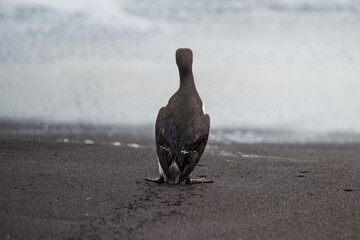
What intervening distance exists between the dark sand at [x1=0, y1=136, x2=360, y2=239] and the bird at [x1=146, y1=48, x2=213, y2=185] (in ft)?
0.69

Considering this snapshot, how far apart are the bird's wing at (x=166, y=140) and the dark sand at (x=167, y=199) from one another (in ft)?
1.08

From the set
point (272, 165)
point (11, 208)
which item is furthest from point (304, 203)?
point (11, 208)

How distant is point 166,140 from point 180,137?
16cm

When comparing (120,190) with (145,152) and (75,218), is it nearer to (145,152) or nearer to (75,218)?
(75,218)

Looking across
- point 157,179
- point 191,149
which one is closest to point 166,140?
point 191,149

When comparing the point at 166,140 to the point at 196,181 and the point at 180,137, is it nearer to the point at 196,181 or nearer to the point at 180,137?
the point at 180,137

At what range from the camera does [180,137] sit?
17.7 ft

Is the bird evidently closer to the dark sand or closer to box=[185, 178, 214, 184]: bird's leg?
box=[185, 178, 214, 184]: bird's leg

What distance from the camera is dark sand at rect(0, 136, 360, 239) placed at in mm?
4215

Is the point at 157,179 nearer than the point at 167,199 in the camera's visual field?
No

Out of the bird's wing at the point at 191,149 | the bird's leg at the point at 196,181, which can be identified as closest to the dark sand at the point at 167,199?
the bird's leg at the point at 196,181

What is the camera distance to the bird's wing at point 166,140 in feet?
17.7

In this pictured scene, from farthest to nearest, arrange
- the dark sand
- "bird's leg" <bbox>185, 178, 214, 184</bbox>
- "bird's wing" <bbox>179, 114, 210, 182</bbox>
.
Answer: "bird's leg" <bbox>185, 178, 214, 184</bbox> < "bird's wing" <bbox>179, 114, 210, 182</bbox> < the dark sand

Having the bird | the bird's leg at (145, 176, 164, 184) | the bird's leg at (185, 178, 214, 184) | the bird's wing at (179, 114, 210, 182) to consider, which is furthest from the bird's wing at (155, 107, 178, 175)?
the bird's leg at (185, 178, 214, 184)
